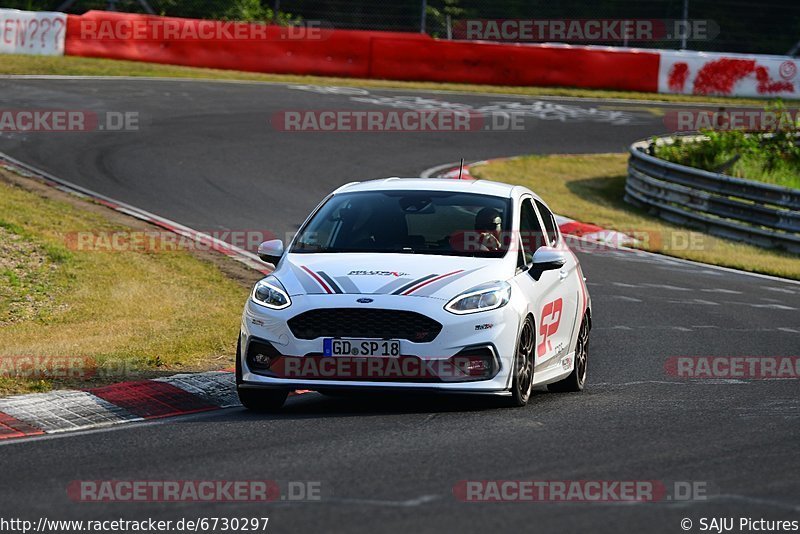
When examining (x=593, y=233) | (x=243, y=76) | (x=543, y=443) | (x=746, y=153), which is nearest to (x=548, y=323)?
(x=543, y=443)

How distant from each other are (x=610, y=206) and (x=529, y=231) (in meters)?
14.3

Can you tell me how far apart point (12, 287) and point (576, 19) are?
31.1 m

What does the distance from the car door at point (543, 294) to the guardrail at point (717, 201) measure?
11.3 meters

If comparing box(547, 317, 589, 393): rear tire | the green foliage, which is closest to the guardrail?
the green foliage

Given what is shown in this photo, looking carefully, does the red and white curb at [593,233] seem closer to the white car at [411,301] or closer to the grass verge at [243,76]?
the white car at [411,301]

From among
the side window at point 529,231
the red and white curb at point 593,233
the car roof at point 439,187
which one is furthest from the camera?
the red and white curb at point 593,233

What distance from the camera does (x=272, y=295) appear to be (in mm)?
8711

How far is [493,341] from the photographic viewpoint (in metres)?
8.42

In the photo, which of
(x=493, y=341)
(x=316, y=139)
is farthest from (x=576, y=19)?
(x=493, y=341)

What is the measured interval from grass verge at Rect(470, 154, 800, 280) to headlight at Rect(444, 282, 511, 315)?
34.0 ft

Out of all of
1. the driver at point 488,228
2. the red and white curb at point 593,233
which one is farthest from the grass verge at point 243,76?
the driver at point 488,228

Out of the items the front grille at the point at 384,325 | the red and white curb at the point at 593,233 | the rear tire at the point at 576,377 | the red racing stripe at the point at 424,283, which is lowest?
the red and white curb at the point at 593,233

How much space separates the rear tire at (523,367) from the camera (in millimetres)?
8625

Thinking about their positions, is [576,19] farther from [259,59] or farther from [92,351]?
[92,351]
